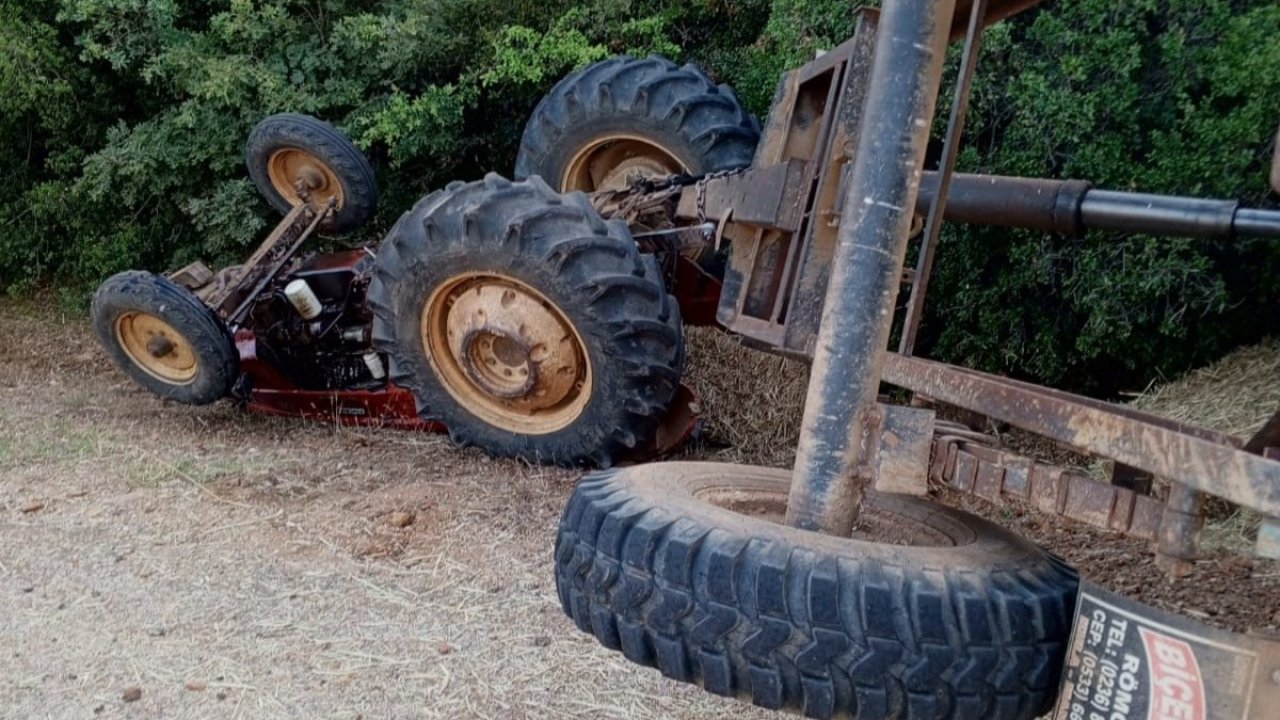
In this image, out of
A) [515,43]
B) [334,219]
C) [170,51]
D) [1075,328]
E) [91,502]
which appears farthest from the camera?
[170,51]

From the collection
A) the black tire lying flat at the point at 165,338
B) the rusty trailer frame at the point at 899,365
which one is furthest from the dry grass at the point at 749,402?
the rusty trailer frame at the point at 899,365

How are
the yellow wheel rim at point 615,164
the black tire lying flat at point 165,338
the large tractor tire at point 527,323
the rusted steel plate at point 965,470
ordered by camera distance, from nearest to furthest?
the rusted steel plate at point 965,470 → the large tractor tire at point 527,323 → the black tire lying flat at point 165,338 → the yellow wheel rim at point 615,164

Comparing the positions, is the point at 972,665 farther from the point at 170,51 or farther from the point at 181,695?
the point at 170,51

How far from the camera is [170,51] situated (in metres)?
8.01

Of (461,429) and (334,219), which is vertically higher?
(334,219)

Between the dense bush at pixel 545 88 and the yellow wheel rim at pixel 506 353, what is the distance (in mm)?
2295

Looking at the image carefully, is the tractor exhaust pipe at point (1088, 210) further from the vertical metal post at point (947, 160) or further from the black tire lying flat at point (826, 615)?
the black tire lying flat at point (826, 615)

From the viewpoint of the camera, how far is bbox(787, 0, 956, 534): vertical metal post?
2.10m

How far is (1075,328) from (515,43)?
4053mm

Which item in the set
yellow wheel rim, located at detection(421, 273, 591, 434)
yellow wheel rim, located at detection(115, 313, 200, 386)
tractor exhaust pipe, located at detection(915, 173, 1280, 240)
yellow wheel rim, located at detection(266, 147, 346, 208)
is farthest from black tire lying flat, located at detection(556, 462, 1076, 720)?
Answer: yellow wheel rim, located at detection(266, 147, 346, 208)

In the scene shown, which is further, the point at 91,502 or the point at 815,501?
the point at 91,502

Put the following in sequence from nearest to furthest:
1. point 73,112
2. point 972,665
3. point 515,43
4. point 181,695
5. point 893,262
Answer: point 972,665 < point 893,262 < point 181,695 < point 515,43 < point 73,112

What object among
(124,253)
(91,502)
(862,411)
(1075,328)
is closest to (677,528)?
(862,411)

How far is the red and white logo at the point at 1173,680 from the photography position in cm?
164
